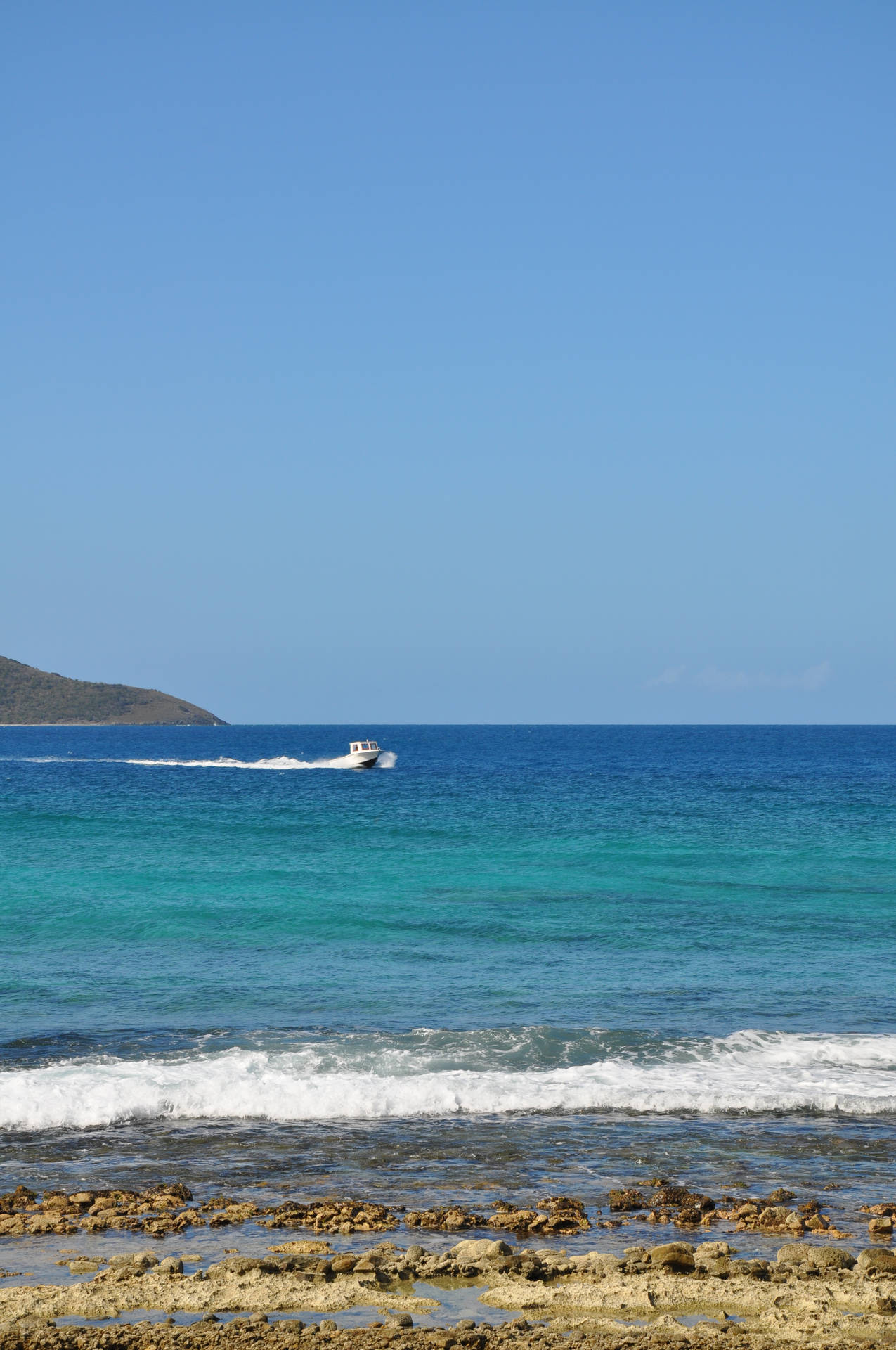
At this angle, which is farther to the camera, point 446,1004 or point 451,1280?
point 446,1004

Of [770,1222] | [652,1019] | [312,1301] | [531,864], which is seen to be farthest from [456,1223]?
[531,864]

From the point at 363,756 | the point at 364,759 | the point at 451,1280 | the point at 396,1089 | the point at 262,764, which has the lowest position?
the point at 396,1089

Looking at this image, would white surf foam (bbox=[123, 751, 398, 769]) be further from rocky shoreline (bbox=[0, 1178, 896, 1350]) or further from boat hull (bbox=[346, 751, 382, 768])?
rocky shoreline (bbox=[0, 1178, 896, 1350])

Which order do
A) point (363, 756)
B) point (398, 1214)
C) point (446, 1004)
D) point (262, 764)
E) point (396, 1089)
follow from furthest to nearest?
point (262, 764), point (363, 756), point (446, 1004), point (396, 1089), point (398, 1214)

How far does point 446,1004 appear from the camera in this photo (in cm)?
1912

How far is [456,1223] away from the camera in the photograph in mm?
10219

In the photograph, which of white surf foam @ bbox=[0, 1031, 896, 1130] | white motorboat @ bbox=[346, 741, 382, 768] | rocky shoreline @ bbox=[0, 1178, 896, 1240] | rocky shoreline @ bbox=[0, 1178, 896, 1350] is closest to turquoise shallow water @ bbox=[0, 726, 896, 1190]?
white surf foam @ bbox=[0, 1031, 896, 1130]

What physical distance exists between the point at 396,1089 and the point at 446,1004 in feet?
15.4

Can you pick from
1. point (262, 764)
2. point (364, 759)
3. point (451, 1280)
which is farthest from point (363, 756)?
Result: point (451, 1280)

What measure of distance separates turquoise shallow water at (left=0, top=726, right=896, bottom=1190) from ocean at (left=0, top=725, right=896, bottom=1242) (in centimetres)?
7

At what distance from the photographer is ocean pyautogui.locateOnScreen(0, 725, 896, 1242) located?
40.9 ft

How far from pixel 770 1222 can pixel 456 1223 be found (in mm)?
2820

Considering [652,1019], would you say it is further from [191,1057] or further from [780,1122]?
[191,1057]

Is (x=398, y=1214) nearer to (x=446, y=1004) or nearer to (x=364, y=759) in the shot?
(x=446, y=1004)
